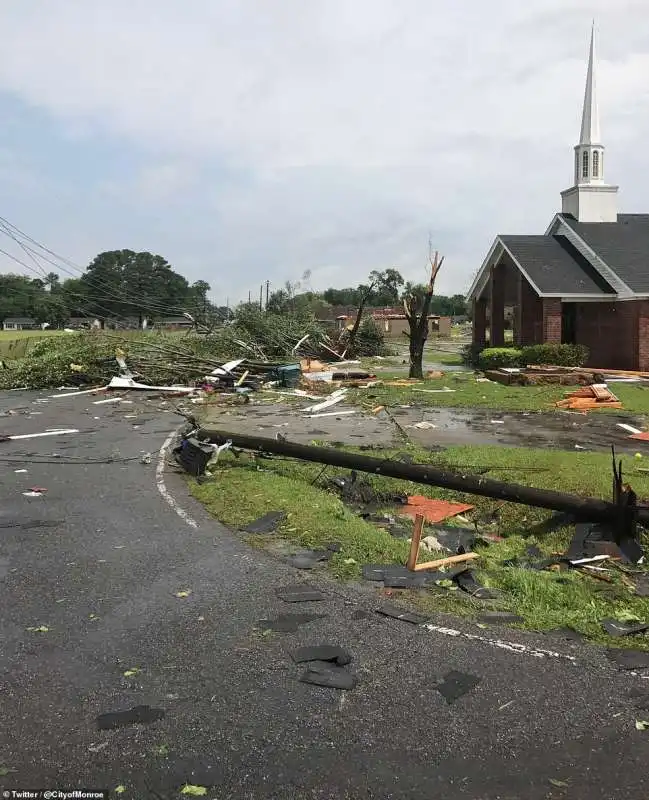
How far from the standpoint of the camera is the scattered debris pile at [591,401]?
52.8 ft

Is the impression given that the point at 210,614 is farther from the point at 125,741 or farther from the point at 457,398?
the point at 457,398

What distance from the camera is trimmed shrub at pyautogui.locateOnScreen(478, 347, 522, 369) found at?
25.5 m

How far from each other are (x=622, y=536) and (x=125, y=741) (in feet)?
15.4

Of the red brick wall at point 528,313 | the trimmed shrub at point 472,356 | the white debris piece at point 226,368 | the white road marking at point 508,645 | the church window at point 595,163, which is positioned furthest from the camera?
the church window at point 595,163

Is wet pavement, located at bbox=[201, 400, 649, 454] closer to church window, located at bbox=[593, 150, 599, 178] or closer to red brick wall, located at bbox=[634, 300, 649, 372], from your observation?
red brick wall, located at bbox=[634, 300, 649, 372]

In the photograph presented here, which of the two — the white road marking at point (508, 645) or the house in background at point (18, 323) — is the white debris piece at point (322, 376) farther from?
the house in background at point (18, 323)

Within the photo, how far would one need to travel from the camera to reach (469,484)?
273 inches

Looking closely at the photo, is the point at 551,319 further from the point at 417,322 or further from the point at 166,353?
the point at 166,353

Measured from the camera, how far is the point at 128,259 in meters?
102

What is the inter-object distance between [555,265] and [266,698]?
27439 millimetres

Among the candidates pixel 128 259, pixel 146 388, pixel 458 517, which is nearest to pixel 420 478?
pixel 458 517

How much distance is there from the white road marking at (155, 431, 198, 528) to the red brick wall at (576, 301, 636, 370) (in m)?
20.2

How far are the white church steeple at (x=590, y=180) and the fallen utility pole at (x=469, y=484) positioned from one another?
29937 mm

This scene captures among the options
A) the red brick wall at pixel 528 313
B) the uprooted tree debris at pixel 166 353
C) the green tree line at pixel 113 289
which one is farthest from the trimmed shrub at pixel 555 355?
the green tree line at pixel 113 289
